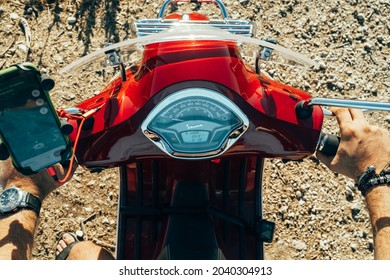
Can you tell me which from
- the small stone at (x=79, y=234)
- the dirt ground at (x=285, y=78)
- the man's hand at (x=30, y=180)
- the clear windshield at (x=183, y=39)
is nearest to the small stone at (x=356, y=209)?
the dirt ground at (x=285, y=78)

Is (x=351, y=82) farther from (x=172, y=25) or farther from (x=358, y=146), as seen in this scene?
(x=172, y=25)

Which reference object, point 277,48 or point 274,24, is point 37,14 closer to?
point 274,24

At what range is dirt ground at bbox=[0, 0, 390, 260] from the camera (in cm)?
258

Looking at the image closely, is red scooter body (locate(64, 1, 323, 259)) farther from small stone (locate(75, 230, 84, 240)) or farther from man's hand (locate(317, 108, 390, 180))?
small stone (locate(75, 230, 84, 240))

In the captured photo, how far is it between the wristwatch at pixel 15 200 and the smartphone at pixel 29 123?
0.19 metres

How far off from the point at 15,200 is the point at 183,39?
2.59 feet

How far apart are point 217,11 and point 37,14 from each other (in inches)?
39.2

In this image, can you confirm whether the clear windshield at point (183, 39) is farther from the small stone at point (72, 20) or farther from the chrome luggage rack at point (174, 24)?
the small stone at point (72, 20)

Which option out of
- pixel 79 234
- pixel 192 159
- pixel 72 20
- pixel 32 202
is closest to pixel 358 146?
pixel 192 159

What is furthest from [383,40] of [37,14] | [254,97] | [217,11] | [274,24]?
[37,14]

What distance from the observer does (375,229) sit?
1717 mm

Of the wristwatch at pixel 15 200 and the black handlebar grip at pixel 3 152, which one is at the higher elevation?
the black handlebar grip at pixel 3 152

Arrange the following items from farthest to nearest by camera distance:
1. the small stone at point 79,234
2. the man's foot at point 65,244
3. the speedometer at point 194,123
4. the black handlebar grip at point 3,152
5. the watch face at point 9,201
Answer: the small stone at point 79,234 → the man's foot at point 65,244 → the watch face at point 9,201 → the black handlebar grip at point 3,152 → the speedometer at point 194,123

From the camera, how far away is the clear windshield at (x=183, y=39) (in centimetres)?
141
